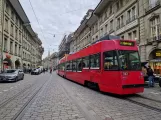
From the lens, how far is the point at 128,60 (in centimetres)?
925

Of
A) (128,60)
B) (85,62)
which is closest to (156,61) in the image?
(85,62)

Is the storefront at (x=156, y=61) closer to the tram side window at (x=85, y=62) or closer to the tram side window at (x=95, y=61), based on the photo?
the tram side window at (x=85, y=62)

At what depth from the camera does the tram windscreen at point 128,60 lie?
9031 millimetres

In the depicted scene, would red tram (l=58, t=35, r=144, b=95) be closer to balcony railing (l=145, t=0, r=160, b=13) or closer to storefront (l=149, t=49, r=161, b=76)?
storefront (l=149, t=49, r=161, b=76)

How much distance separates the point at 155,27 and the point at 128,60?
12104 mm

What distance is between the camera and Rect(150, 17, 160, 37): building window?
19.0 m

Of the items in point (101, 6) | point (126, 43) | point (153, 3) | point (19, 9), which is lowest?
point (126, 43)

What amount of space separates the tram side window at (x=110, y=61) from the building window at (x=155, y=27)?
11.6 meters

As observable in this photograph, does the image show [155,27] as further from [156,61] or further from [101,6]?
[101,6]

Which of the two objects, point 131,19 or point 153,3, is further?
point 131,19


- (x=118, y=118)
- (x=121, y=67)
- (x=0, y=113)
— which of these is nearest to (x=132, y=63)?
(x=121, y=67)

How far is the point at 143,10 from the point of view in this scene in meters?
21.0

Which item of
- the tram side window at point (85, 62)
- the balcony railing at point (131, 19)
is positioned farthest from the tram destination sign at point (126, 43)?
the balcony railing at point (131, 19)

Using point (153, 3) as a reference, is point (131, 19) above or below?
below
